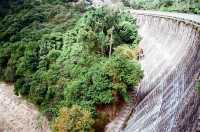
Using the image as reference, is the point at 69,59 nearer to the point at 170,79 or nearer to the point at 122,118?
the point at 122,118

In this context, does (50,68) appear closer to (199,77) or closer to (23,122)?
(23,122)

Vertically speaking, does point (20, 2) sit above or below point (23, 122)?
above

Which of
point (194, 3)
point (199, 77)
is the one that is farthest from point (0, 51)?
point (199, 77)

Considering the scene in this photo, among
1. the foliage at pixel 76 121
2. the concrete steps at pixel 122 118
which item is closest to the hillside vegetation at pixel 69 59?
the foliage at pixel 76 121

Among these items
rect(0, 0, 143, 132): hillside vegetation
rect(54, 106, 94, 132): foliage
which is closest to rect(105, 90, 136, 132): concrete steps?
rect(0, 0, 143, 132): hillside vegetation

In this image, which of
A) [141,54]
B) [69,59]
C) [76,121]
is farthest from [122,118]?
[69,59]

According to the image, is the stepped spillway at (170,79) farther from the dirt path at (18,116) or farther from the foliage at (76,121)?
the dirt path at (18,116)
